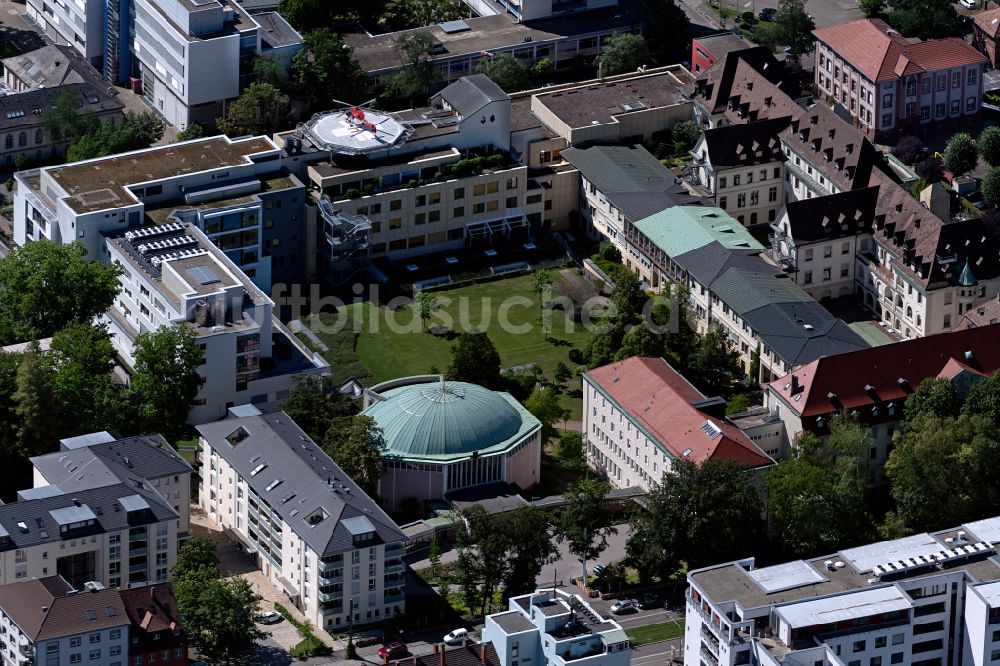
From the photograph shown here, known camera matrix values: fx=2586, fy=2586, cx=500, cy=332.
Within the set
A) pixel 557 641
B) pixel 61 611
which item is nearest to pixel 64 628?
pixel 61 611

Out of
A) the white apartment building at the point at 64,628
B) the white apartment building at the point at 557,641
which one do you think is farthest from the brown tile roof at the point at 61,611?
the white apartment building at the point at 557,641

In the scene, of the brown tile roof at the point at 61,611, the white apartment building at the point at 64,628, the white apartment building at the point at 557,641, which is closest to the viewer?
the white apartment building at the point at 64,628

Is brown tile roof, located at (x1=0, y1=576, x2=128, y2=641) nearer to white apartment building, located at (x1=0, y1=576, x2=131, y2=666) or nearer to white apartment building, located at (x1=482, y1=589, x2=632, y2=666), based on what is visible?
white apartment building, located at (x1=0, y1=576, x2=131, y2=666)

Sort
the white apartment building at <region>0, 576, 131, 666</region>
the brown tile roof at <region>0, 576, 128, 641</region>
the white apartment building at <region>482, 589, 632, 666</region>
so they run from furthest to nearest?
the white apartment building at <region>482, 589, 632, 666</region> → the brown tile roof at <region>0, 576, 128, 641</region> → the white apartment building at <region>0, 576, 131, 666</region>

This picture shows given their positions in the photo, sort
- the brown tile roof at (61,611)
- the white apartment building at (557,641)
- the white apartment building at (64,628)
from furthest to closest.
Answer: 1. the white apartment building at (557,641)
2. the brown tile roof at (61,611)
3. the white apartment building at (64,628)

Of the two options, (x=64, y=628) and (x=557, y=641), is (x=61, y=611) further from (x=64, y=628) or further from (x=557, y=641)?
(x=557, y=641)

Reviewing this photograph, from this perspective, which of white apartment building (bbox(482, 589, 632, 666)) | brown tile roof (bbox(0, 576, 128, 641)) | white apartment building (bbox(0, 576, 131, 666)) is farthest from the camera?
white apartment building (bbox(482, 589, 632, 666))

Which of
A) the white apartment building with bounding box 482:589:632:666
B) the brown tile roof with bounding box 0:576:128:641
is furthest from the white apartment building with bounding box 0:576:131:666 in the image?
the white apartment building with bounding box 482:589:632:666

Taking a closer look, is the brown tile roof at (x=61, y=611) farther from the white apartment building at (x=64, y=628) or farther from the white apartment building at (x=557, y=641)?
the white apartment building at (x=557, y=641)
